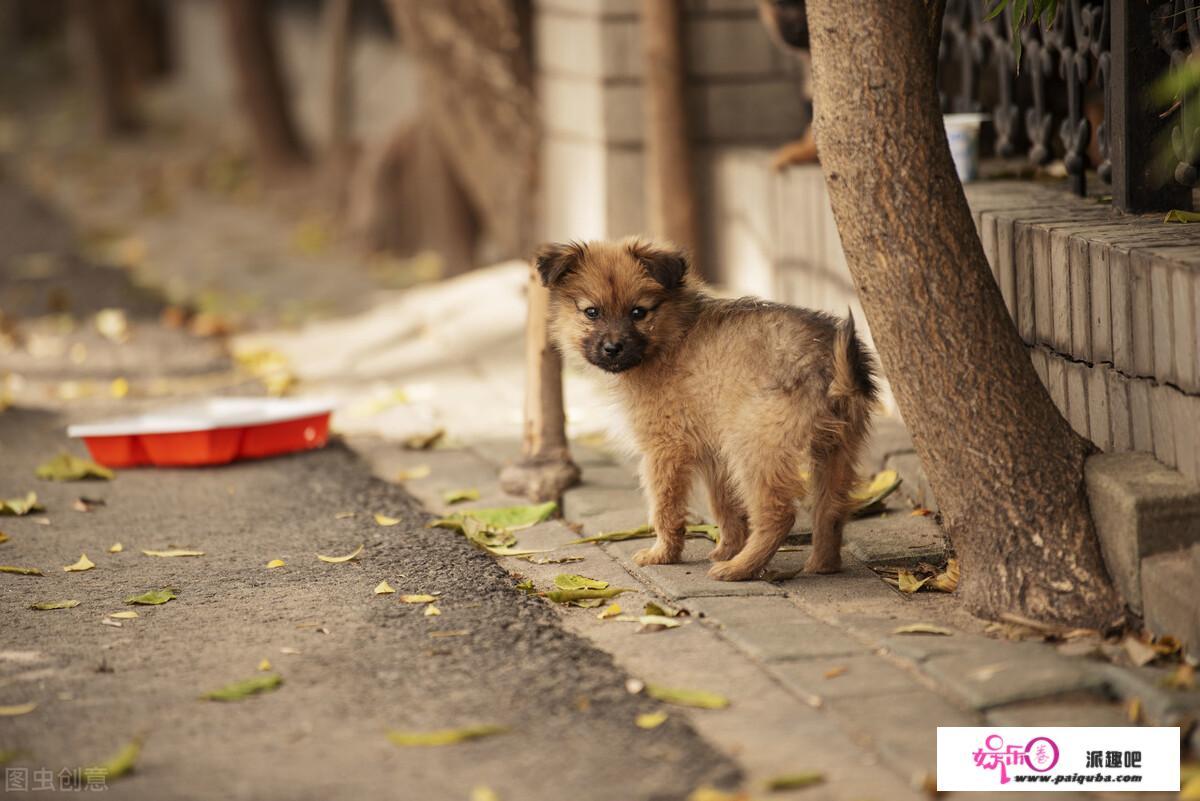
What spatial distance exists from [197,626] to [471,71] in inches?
250

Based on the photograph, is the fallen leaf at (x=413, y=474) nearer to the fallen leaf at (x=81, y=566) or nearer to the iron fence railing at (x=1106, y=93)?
the fallen leaf at (x=81, y=566)

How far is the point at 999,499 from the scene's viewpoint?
4305 mm

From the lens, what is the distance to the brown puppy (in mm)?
4691

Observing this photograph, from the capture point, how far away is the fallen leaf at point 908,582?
473 cm

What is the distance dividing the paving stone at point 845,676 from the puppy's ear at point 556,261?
1.62 m

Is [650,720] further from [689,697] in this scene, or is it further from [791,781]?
[791,781]

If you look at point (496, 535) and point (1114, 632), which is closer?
point (1114, 632)

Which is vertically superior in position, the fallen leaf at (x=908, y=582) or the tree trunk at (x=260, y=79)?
the tree trunk at (x=260, y=79)

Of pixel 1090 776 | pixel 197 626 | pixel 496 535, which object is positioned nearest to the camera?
pixel 1090 776

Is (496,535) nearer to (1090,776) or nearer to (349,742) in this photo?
(349,742)

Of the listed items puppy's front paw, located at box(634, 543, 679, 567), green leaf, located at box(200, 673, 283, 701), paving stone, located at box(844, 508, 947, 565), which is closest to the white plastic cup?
paving stone, located at box(844, 508, 947, 565)

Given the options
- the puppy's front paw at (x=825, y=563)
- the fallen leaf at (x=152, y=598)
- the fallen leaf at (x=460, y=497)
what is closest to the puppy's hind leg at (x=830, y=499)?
the puppy's front paw at (x=825, y=563)

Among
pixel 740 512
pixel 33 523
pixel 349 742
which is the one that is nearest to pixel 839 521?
pixel 740 512

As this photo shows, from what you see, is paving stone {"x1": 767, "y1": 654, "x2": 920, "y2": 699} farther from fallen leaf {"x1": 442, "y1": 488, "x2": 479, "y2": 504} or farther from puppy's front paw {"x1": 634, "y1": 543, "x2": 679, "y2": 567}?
fallen leaf {"x1": 442, "y1": 488, "x2": 479, "y2": 504}
